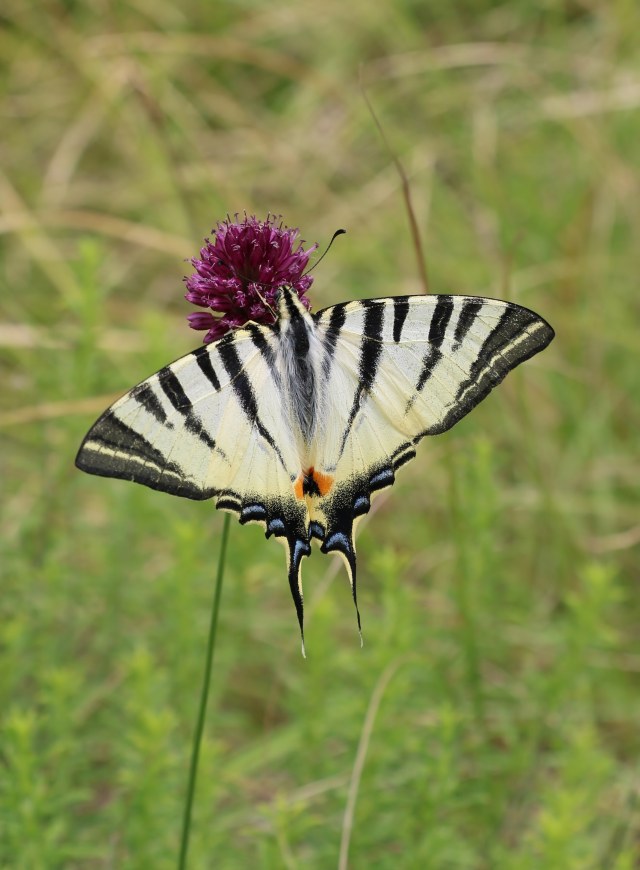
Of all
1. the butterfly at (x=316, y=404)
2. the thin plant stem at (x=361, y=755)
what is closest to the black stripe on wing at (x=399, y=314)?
the butterfly at (x=316, y=404)

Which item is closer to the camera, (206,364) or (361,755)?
(206,364)

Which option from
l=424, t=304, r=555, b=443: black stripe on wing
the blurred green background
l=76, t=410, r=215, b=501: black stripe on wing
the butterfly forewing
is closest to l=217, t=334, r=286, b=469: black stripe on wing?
the butterfly forewing

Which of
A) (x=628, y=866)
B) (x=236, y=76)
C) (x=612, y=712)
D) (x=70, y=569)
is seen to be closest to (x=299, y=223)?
(x=236, y=76)

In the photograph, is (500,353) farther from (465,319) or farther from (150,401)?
(150,401)

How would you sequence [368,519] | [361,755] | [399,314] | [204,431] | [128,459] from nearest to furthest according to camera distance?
1. [128,459]
2. [204,431]
3. [399,314]
4. [361,755]
5. [368,519]

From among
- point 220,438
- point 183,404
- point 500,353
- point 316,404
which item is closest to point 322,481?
point 316,404

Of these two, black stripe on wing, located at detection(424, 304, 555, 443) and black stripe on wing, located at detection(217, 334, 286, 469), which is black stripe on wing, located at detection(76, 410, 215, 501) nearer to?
black stripe on wing, located at detection(217, 334, 286, 469)
